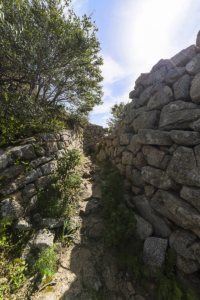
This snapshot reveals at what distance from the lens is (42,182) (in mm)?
4258

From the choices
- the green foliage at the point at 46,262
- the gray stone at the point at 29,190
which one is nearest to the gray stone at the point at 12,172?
the gray stone at the point at 29,190

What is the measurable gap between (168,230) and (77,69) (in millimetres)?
8230

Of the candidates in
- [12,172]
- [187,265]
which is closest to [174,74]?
[187,265]

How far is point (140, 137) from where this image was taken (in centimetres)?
428

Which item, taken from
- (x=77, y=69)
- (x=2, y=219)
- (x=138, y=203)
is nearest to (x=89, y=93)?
(x=77, y=69)

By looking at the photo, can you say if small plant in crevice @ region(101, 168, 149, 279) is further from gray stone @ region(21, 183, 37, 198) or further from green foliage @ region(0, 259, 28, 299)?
gray stone @ region(21, 183, 37, 198)

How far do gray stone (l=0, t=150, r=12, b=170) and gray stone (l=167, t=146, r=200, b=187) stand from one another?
15.1 ft

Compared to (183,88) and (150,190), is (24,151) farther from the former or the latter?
(183,88)

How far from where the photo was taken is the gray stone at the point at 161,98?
12.9 feet

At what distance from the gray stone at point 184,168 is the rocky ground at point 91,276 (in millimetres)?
2718

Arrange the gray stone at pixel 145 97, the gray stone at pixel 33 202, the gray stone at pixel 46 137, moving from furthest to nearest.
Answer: the gray stone at pixel 145 97, the gray stone at pixel 46 137, the gray stone at pixel 33 202

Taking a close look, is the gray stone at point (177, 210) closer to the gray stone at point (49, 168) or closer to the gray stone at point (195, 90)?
the gray stone at point (195, 90)

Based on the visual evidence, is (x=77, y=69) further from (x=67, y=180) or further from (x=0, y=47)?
(x=67, y=180)

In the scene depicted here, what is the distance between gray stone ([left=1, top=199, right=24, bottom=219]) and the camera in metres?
3.09
